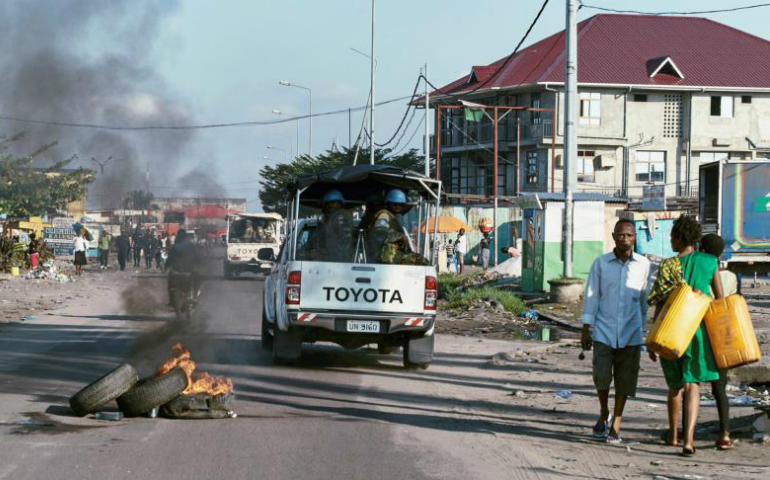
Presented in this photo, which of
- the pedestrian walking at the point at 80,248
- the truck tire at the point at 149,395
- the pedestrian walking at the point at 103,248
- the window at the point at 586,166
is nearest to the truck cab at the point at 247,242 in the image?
the pedestrian walking at the point at 80,248

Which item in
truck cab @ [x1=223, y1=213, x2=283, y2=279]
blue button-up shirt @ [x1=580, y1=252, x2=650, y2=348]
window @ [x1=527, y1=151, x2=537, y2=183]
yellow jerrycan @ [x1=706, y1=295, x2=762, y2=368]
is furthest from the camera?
window @ [x1=527, y1=151, x2=537, y2=183]

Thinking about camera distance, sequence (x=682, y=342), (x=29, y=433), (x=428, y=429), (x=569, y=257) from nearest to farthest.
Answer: (x=682, y=342) → (x=29, y=433) → (x=428, y=429) → (x=569, y=257)

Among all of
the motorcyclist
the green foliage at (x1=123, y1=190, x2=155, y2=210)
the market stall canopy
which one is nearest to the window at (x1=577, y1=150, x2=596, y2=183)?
the green foliage at (x1=123, y1=190, x2=155, y2=210)

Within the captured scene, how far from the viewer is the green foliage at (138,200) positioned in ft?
76.1

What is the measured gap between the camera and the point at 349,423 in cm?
868

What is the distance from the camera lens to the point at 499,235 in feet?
178

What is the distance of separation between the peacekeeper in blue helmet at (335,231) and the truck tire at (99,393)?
13.4ft

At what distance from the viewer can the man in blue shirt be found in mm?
7945

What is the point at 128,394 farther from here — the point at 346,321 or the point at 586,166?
Result: the point at 586,166

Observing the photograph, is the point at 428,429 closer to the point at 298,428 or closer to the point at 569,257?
the point at 298,428

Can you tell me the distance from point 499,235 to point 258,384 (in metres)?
43.9

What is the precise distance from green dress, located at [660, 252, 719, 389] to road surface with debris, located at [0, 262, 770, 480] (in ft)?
1.95

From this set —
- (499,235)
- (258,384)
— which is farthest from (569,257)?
(499,235)

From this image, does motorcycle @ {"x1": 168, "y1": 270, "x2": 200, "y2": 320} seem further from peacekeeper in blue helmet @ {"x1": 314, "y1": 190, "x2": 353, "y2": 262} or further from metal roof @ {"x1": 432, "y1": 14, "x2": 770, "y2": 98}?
metal roof @ {"x1": 432, "y1": 14, "x2": 770, "y2": 98}
